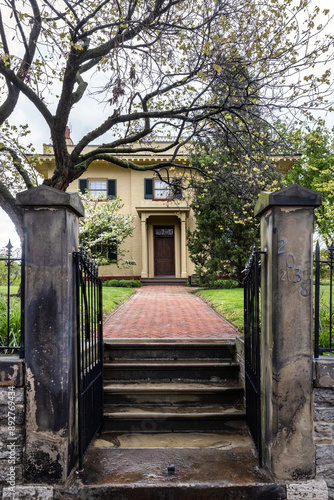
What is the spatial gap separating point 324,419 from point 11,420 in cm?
305

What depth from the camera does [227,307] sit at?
8.28 metres

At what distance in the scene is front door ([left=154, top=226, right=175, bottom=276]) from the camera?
64.9 feet

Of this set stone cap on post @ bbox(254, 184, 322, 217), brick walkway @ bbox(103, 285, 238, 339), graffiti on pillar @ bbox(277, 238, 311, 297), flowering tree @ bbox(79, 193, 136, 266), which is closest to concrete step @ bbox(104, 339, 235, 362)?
brick walkway @ bbox(103, 285, 238, 339)

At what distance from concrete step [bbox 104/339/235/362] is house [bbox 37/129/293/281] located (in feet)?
44.4

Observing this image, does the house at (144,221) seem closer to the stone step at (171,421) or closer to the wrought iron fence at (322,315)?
the wrought iron fence at (322,315)

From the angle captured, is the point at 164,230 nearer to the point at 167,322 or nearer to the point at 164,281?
the point at 164,281

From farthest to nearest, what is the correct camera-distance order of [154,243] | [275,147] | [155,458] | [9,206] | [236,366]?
[154,243] → [9,206] → [275,147] → [236,366] → [155,458]

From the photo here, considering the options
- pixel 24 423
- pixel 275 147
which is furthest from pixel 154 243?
pixel 24 423

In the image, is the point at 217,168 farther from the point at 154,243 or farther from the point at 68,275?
the point at 154,243

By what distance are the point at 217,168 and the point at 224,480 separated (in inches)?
262

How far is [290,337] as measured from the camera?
3.03 metres

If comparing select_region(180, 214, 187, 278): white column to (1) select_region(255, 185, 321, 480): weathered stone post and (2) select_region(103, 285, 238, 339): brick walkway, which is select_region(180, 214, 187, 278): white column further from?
(1) select_region(255, 185, 321, 480): weathered stone post

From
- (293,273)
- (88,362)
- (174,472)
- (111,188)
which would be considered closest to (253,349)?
(293,273)

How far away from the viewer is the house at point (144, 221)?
1862cm
